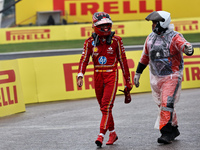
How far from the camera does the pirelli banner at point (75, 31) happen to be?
28203mm

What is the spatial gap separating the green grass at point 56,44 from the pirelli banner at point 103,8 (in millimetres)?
10285

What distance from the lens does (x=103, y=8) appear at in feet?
130

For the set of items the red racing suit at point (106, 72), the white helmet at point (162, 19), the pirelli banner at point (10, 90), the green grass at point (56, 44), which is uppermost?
the white helmet at point (162, 19)

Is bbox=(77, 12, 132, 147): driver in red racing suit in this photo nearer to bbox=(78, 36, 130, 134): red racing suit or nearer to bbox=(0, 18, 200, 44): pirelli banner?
bbox=(78, 36, 130, 134): red racing suit

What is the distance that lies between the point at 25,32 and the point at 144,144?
22092 millimetres

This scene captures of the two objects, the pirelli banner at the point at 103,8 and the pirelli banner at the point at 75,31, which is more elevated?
the pirelli banner at the point at 103,8

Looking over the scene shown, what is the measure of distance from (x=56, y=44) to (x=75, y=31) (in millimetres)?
1303

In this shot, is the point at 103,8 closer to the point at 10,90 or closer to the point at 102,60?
the point at 10,90

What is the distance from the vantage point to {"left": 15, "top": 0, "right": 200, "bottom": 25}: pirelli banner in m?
38.9

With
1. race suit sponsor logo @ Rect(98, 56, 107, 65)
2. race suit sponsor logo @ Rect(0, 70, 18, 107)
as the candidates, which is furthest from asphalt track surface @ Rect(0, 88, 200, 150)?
race suit sponsor logo @ Rect(98, 56, 107, 65)

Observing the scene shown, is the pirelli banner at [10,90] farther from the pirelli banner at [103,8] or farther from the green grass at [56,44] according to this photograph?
the pirelli banner at [103,8]

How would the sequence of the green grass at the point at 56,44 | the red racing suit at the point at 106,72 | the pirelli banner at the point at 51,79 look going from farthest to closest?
the green grass at the point at 56,44 < the pirelli banner at the point at 51,79 < the red racing suit at the point at 106,72

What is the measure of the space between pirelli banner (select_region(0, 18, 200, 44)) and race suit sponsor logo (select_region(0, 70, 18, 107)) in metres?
17.6

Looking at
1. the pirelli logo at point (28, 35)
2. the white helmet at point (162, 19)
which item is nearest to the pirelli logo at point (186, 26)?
the pirelli logo at point (28, 35)
